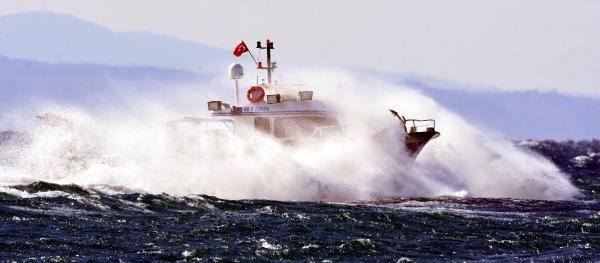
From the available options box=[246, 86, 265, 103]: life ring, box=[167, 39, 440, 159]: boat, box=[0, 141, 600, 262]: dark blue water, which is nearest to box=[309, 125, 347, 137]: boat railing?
box=[167, 39, 440, 159]: boat

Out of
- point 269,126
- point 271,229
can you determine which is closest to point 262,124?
point 269,126

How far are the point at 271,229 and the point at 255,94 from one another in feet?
56.6

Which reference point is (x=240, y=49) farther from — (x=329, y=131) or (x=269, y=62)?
(x=329, y=131)

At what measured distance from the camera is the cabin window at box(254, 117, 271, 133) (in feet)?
143

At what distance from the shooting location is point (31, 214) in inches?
1133

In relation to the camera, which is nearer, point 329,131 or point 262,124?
point 329,131

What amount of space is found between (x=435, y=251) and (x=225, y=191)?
1535cm

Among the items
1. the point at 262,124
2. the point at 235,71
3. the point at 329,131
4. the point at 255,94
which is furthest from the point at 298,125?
the point at 235,71

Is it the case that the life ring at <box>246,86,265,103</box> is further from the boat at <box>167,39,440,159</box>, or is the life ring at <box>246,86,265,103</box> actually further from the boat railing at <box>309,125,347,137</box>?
the boat railing at <box>309,125,347,137</box>

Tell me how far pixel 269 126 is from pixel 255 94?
1.81 metres

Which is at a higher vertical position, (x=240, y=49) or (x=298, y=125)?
(x=240, y=49)

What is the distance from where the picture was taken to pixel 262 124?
43.7 m

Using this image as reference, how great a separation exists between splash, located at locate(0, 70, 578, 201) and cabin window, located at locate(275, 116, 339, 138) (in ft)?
3.48

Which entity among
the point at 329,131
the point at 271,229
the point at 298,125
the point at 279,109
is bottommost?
the point at 271,229
